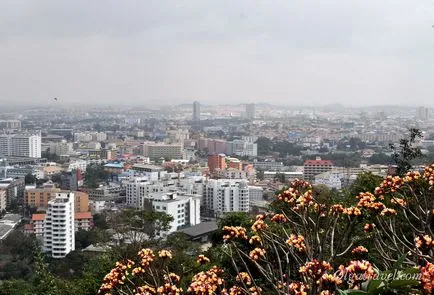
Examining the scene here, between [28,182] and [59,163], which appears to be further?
[59,163]

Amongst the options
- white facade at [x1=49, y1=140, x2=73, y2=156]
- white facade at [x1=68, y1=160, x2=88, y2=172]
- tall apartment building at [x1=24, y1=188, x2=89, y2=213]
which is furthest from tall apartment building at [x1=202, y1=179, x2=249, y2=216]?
white facade at [x1=49, y1=140, x2=73, y2=156]

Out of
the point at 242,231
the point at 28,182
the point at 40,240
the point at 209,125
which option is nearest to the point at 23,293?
the point at 242,231

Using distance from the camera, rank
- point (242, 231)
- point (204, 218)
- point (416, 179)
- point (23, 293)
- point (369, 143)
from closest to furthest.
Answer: point (242, 231) < point (416, 179) < point (23, 293) < point (204, 218) < point (369, 143)

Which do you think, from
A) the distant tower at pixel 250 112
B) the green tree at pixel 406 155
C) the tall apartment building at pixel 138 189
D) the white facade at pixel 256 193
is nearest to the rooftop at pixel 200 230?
the green tree at pixel 406 155

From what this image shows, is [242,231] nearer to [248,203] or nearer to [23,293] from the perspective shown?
[23,293]

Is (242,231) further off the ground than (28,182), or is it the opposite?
(242,231)

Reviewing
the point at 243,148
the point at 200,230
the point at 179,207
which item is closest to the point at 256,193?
the point at 179,207

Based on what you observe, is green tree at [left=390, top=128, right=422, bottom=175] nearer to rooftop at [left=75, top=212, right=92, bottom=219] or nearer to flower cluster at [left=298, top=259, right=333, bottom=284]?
flower cluster at [left=298, top=259, right=333, bottom=284]
